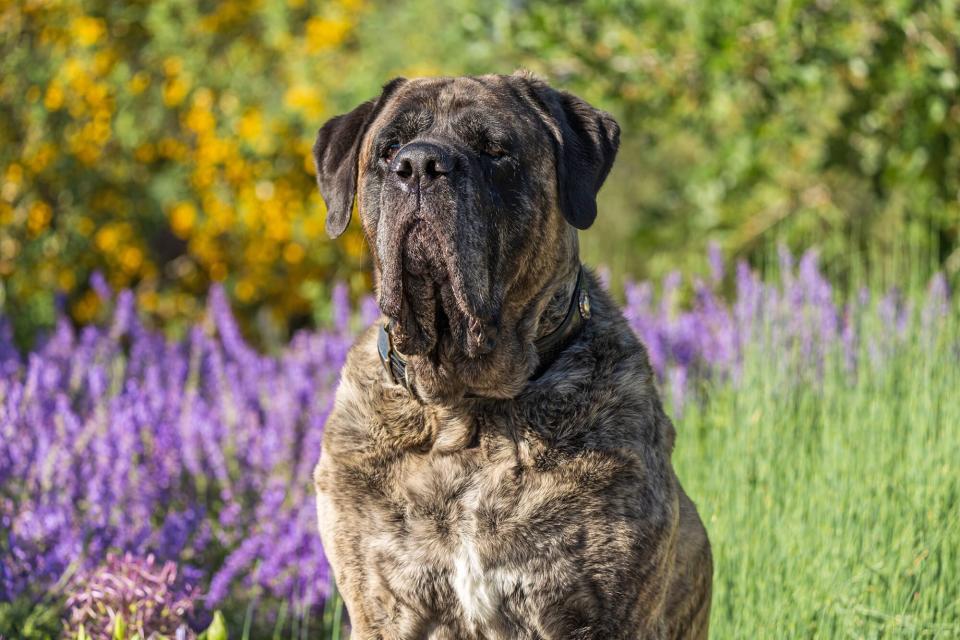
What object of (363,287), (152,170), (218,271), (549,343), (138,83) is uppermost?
(138,83)

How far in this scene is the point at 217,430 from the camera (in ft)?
15.1

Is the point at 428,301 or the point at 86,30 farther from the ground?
the point at 86,30

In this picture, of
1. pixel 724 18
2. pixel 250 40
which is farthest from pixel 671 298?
pixel 250 40

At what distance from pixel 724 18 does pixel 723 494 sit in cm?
322

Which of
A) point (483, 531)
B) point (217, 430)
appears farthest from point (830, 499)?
point (217, 430)

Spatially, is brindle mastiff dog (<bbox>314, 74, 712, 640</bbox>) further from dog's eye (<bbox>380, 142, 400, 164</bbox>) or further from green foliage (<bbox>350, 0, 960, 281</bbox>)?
green foliage (<bbox>350, 0, 960, 281</bbox>)

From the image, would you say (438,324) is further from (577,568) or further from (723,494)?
(723,494)

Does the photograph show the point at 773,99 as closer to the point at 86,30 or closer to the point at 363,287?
the point at 363,287

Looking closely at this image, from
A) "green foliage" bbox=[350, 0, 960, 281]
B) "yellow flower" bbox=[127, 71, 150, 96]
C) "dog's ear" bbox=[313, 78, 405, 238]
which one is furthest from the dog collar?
"yellow flower" bbox=[127, 71, 150, 96]

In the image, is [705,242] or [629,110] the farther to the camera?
[705,242]

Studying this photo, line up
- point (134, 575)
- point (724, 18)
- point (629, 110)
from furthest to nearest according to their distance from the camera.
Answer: point (629, 110) < point (724, 18) < point (134, 575)

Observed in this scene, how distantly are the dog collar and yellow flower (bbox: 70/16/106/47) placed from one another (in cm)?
→ 516

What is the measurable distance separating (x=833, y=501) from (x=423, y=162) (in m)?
1.68

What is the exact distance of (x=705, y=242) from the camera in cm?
808
